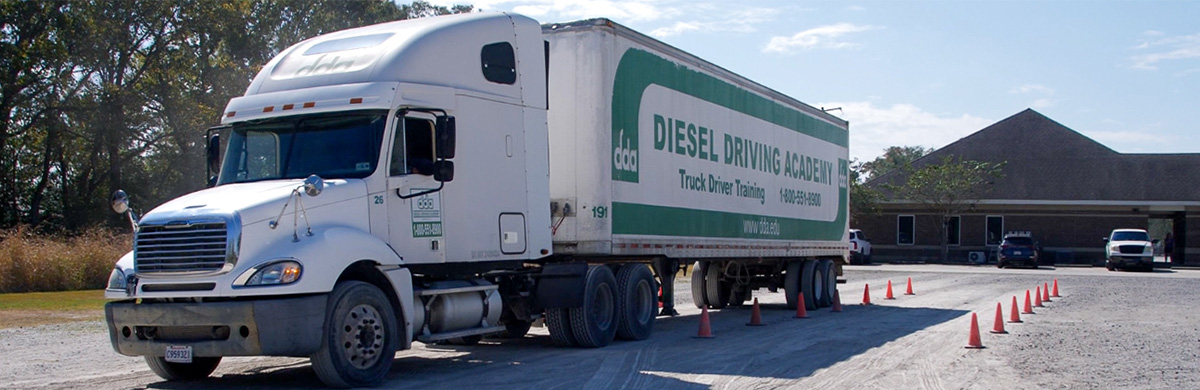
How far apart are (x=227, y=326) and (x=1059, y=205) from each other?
52.7 metres

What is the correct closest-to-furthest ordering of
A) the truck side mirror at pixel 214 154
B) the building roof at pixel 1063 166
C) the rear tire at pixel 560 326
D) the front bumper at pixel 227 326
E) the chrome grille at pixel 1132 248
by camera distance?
1. the front bumper at pixel 227 326
2. the truck side mirror at pixel 214 154
3. the rear tire at pixel 560 326
4. the chrome grille at pixel 1132 248
5. the building roof at pixel 1063 166

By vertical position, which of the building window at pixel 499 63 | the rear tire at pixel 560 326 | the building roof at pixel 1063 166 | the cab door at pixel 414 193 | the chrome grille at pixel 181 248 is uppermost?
the building roof at pixel 1063 166

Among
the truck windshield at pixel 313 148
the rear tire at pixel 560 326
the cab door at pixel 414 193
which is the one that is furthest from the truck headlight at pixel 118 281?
the rear tire at pixel 560 326

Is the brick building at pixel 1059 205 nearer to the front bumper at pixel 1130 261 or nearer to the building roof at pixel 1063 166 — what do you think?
the building roof at pixel 1063 166

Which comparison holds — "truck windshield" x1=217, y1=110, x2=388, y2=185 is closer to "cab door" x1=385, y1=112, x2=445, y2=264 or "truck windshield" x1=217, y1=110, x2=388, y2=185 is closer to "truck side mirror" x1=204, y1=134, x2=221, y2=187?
"cab door" x1=385, y1=112, x2=445, y2=264

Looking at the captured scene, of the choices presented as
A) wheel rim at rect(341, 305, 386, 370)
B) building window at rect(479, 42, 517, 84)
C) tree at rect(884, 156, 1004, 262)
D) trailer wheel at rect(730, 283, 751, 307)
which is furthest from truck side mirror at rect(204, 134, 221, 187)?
tree at rect(884, 156, 1004, 262)

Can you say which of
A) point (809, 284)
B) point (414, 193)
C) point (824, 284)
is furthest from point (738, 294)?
point (414, 193)

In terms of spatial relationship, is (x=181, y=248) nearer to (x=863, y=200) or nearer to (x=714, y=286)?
(x=714, y=286)

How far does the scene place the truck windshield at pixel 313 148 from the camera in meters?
10.0

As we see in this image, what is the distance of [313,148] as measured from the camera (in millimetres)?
10141

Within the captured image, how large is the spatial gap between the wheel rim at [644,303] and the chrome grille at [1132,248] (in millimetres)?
37457

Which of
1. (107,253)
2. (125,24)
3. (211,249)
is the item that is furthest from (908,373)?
(125,24)

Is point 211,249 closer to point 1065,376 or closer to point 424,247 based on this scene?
point 424,247

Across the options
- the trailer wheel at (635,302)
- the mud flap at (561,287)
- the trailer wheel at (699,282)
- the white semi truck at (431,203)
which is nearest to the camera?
the white semi truck at (431,203)
